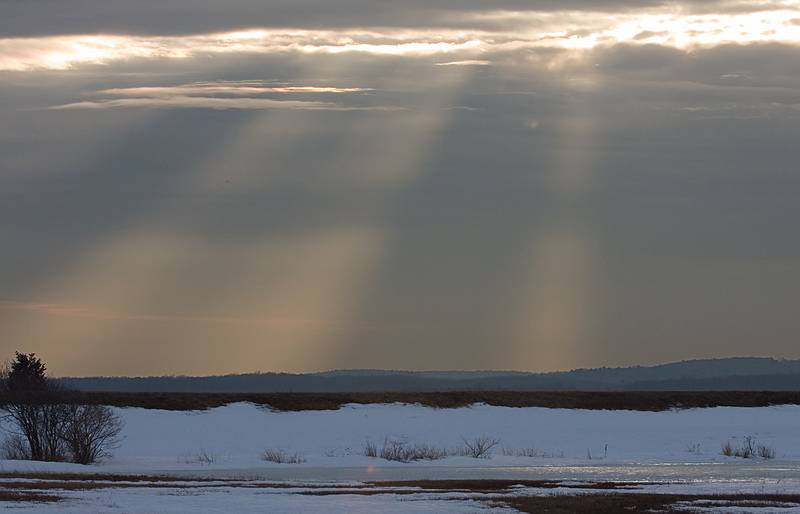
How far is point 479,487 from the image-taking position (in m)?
39.2

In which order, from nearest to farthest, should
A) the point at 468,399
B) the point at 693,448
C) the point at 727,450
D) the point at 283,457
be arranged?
the point at 283,457 → the point at 727,450 → the point at 693,448 → the point at 468,399

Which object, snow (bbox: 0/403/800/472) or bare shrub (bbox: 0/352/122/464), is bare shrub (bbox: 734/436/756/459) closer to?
snow (bbox: 0/403/800/472)

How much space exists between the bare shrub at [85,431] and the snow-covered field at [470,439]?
1154 mm

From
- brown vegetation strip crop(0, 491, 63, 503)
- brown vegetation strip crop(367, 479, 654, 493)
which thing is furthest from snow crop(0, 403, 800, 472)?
brown vegetation strip crop(0, 491, 63, 503)

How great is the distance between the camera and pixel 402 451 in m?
56.4

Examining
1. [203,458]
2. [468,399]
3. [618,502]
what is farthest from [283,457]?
[618,502]

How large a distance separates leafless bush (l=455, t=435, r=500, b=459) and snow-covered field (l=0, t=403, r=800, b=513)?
12.9 inches

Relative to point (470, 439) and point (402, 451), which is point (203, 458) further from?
point (470, 439)

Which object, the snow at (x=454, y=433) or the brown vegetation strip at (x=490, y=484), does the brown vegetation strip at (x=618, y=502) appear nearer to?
the brown vegetation strip at (x=490, y=484)

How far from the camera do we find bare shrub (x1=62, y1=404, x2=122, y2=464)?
5128 cm

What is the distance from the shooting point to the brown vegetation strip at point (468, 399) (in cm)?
6378

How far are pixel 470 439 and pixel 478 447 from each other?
245 centimetres

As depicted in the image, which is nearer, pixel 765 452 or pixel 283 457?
pixel 283 457

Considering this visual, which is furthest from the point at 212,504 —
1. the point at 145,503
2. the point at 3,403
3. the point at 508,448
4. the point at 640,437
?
the point at 640,437
